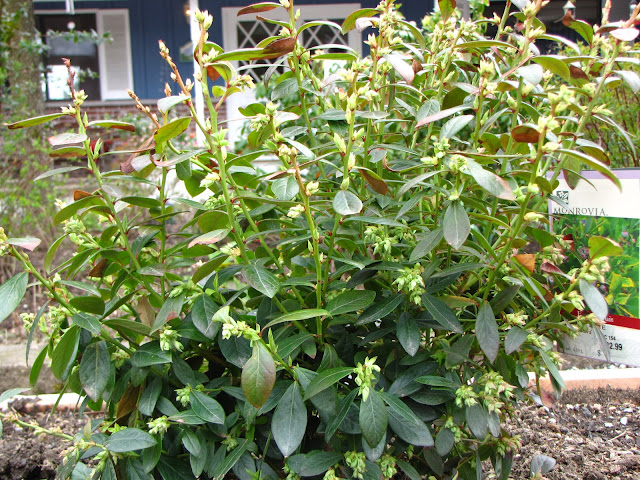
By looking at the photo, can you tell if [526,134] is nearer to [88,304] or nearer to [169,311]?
[169,311]

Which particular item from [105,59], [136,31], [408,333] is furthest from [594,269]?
[136,31]

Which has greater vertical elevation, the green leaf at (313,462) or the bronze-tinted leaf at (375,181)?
the bronze-tinted leaf at (375,181)

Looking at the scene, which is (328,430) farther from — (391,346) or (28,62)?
(28,62)

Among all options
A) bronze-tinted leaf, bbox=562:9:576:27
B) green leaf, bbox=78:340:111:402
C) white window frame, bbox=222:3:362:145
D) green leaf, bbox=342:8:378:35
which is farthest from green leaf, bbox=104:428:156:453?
white window frame, bbox=222:3:362:145

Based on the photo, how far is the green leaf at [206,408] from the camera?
1.27 meters

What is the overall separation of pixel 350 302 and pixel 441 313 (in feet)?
0.66

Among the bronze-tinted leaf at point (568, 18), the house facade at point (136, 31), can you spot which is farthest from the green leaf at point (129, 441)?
the house facade at point (136, 31)

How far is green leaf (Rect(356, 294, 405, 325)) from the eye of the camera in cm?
129

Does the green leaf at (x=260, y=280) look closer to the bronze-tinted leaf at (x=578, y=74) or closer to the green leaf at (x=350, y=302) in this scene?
the green leaf at (x=350, y=302)

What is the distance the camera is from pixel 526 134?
3.69 feet

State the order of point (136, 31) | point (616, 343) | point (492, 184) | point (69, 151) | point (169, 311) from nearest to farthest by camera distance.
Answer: point (492, 184), point (169, 311), point (69, 151), point (616, 343), point (136, 31)

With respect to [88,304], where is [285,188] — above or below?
above

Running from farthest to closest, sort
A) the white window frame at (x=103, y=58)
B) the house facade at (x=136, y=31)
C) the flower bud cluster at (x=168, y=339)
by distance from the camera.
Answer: the white window frame at (x=103, y=58), the house facade at (x=136, y=31), the flower bud cluster at (x=168, y=339)

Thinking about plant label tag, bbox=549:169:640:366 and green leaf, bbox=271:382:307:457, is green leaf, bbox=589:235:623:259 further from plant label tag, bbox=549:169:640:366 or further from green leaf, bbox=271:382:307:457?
green leaf, bbox=271:382:307:457
